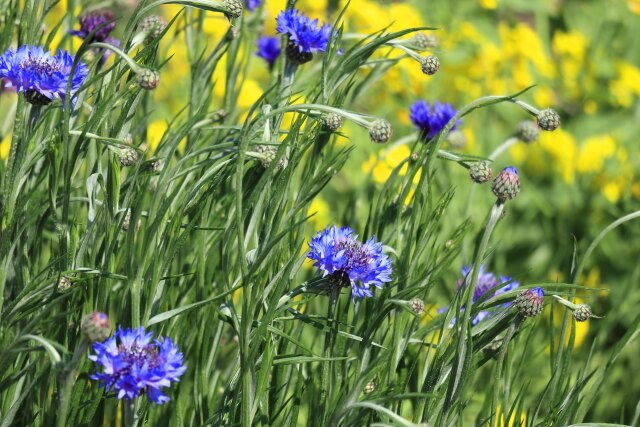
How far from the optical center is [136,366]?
0.96 metres

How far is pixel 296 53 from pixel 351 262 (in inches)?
15.0

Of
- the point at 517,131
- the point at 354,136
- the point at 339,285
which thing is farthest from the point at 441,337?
the point at 354,136

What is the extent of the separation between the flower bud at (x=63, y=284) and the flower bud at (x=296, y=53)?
1.56 feet

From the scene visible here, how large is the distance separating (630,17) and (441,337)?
105 inches

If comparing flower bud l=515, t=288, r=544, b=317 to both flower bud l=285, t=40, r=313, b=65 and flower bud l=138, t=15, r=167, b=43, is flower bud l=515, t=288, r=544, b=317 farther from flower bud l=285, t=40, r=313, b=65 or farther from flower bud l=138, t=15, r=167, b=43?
flower bud l=138, t=15, r=167, b=43

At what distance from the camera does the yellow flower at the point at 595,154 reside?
2.93 m

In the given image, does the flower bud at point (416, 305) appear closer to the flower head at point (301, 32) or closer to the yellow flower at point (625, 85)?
the flower head at point (301, 32)

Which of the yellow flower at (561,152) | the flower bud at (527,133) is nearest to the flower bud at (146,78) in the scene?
the flower bud at (527,133)

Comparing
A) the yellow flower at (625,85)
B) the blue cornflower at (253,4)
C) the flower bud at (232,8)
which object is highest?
the yellow flower at (625,85)

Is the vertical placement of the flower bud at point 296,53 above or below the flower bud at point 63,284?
above

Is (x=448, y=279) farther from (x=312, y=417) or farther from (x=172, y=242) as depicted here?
(x=172, y=242)

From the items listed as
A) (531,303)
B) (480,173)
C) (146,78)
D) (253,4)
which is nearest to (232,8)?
(146,78)

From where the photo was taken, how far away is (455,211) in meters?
2.56

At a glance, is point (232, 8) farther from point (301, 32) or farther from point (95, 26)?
point (95, 26)
